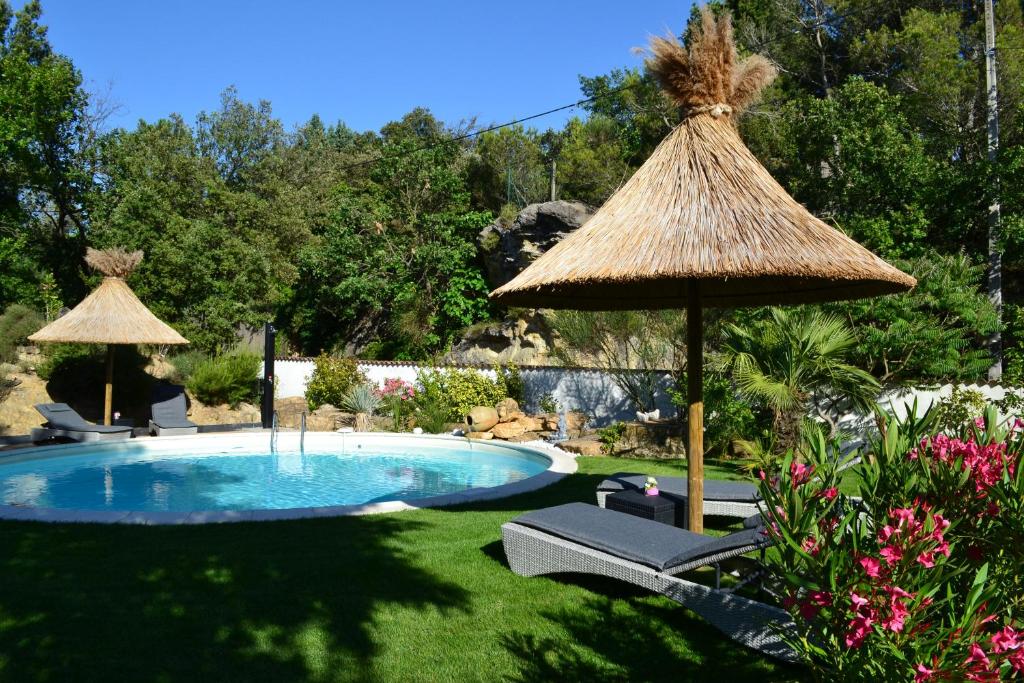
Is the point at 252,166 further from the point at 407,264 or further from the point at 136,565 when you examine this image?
the point at 136,565

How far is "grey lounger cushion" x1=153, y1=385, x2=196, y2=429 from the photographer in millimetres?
15070

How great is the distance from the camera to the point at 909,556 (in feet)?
7.95

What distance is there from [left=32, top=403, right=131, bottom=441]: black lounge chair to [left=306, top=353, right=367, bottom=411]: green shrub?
17.6ft

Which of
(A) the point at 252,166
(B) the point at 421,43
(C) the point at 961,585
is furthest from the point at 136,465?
(A) the point at 252,166

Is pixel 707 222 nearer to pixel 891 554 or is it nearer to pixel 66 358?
pixel 891 554

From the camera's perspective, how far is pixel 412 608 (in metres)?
4.57

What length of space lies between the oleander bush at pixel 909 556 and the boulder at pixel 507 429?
11570mm

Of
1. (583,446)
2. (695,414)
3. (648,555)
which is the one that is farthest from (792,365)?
(648,555)

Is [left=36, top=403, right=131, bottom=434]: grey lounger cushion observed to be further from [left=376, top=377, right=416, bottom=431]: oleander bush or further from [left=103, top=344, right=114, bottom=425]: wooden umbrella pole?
[left=376, top=377, right=416, bottom=431]: oleander bush

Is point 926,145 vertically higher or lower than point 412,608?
higher

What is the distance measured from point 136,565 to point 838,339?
30.4 ft

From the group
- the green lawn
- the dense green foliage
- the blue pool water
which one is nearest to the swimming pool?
the blue pool water

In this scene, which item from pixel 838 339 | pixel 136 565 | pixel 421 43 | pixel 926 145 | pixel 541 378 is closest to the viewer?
pixel 136 565

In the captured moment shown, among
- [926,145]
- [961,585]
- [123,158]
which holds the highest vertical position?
[123,158]
